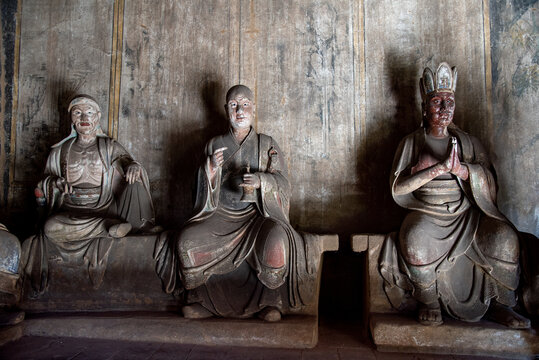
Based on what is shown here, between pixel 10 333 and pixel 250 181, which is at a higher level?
pixel 250 181

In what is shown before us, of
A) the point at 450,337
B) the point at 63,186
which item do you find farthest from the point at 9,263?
the point at 450,337

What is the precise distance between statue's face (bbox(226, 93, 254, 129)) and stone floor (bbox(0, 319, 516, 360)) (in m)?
2.16

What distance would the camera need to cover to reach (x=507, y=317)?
135 inches

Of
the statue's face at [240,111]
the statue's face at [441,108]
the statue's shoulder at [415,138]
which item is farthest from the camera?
the statue's face at [240,111]

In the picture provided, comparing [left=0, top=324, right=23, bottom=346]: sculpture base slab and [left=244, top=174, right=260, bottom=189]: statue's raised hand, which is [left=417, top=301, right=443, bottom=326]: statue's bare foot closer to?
[left=244, top=174, right=260, bottom=189]: statue's raised hand

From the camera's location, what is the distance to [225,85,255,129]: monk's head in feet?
14.5

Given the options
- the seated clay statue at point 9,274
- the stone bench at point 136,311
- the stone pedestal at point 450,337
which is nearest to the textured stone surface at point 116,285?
the stone bench at point 136,311

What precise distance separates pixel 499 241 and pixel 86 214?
3804mm

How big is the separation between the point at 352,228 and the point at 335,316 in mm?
976

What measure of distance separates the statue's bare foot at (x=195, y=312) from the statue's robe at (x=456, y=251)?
5.17ft

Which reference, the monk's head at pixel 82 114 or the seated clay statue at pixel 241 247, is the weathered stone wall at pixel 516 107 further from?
the monk's head at pixel 82 114

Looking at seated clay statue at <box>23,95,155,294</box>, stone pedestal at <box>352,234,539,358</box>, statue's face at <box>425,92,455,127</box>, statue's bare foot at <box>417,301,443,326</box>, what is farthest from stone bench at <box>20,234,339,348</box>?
statue's face at <box>425,92,455,127</box>

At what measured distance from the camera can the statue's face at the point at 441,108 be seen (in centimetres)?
412

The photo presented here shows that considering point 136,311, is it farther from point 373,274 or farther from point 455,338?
point 455,338
